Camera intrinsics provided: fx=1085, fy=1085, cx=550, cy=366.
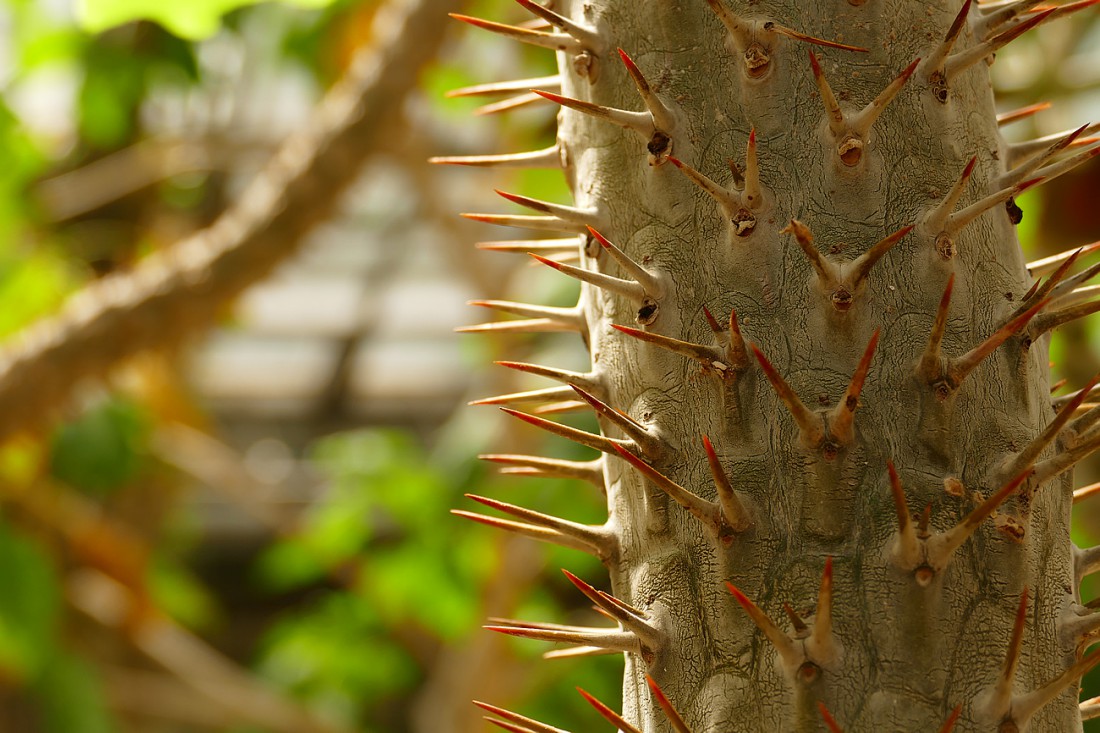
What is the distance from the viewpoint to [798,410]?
43cm

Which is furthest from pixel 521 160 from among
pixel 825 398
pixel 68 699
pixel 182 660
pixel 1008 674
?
pixel 182 660

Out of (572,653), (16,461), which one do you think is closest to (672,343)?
(572,653)

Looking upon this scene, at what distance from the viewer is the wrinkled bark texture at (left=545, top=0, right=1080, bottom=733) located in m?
0.42

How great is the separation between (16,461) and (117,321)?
133cm

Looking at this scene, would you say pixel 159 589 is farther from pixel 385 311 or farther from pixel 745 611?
pixel 385 311

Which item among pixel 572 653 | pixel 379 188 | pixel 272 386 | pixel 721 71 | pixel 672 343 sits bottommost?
pixel 572 653

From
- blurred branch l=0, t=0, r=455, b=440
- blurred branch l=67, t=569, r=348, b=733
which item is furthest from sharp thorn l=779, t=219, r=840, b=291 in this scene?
blurred branch l=67, t=569, r=348, b=733

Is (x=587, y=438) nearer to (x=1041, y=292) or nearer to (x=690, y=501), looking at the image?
(x=690, y=501)

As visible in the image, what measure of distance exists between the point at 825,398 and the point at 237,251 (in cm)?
111

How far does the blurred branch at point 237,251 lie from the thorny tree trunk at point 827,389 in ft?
3.07

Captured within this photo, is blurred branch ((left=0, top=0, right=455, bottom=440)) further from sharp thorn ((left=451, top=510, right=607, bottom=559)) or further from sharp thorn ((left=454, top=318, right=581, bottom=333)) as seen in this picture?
sharp thorn ((left=451, top=510, right=607, bottom=559))

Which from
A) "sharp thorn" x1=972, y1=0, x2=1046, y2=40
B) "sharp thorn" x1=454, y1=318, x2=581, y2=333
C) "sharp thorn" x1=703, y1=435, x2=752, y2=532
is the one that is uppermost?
"sharp thorn" x1=972, y1=0, x2=1046, y2=40

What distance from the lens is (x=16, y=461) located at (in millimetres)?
2557

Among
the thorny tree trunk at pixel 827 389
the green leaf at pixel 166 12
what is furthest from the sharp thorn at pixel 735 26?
the green leaf at pixel 166 12
